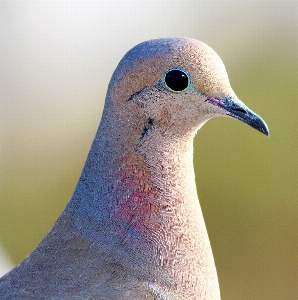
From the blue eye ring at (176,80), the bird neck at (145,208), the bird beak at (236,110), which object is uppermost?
the blue eye ring at (176,80)

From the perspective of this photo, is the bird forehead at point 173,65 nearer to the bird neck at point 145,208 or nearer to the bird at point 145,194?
the bird at point 145,194

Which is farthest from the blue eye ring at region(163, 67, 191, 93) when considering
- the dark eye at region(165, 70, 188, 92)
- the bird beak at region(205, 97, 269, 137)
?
the bird beak at region(205, 97, 269, 137)

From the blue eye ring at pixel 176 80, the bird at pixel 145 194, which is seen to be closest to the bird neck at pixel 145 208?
the bird at pixel 145 194

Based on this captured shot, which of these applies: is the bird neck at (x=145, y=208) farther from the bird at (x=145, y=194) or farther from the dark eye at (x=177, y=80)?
the dark eye at (x=177, y=80)

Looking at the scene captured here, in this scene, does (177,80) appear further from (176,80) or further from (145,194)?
(145,194)

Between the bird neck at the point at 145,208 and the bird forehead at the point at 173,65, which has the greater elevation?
the bird forehead at the point at 173,65

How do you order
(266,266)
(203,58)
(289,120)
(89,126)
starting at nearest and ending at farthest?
(203,58) < (266,266) < (289,120) < (89,126)

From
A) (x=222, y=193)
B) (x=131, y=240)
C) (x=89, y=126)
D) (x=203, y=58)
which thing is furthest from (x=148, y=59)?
(x=89, y=126)

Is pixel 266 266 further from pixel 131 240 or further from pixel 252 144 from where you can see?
pixel 131 240
